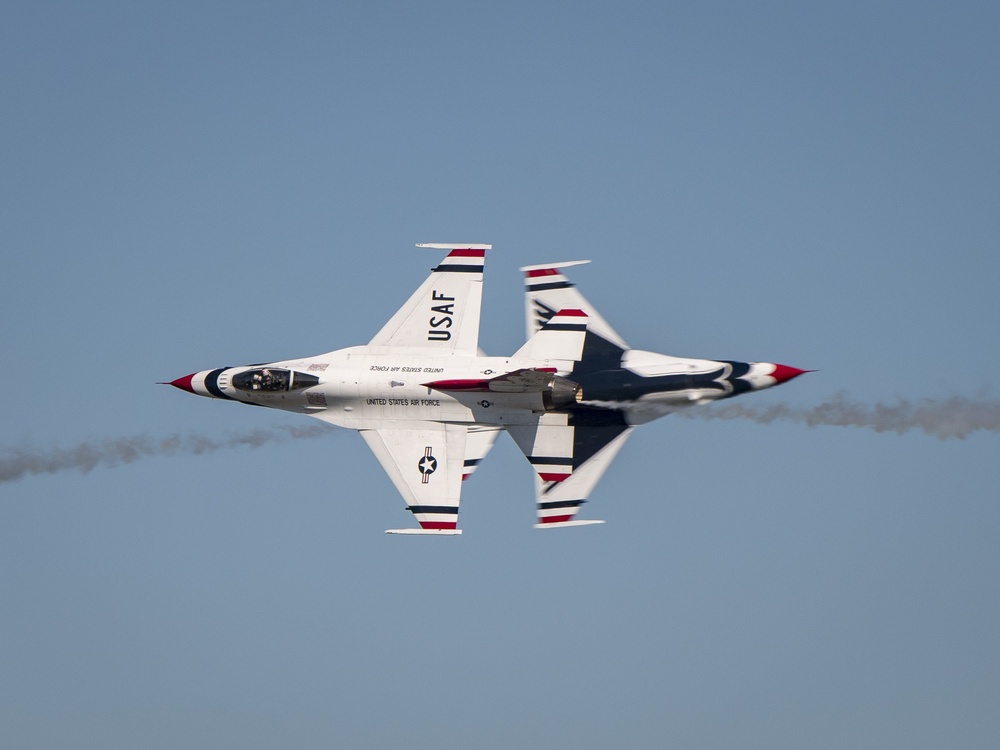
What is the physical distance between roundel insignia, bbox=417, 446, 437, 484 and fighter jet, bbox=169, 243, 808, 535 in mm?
39

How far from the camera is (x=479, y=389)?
5422cm

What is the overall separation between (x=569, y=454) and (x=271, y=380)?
8.74 metres

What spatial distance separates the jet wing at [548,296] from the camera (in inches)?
2211

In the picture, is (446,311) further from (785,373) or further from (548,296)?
(785,373)

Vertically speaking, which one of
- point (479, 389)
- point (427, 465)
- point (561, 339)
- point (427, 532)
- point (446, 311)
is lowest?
point (427, 532)

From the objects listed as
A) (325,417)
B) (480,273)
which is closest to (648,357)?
(480,273)

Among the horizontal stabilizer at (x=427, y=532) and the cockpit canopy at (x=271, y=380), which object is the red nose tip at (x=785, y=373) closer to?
the horizontal stabilizer at (x=427, y=532)

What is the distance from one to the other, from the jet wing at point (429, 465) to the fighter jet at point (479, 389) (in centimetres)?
3

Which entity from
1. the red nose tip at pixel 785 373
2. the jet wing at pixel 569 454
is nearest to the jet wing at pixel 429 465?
the jet wing at pixel 569 454

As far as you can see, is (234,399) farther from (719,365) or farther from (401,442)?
(719,365)

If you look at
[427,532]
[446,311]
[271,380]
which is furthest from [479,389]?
[271,380]

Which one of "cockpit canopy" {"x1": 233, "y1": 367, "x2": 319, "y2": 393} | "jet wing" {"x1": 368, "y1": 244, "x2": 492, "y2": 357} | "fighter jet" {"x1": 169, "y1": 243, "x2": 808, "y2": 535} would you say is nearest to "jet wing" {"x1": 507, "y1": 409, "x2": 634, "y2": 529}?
"fighter jet" {"x1": 169, "y1": 243, "x2": 808, "y2": 535}

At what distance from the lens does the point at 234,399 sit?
57.1m

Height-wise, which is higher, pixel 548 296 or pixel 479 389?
pixel 548 296
